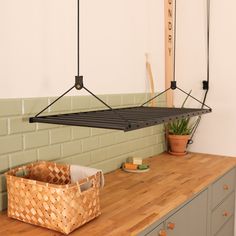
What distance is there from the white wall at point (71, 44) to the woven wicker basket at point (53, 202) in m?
0.42

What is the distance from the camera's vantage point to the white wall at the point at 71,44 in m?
1.53

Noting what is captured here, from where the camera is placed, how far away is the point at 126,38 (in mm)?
2270

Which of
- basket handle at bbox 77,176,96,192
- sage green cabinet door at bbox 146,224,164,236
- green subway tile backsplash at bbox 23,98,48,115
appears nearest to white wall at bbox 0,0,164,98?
green subway tile backsplash at bbox 23,98,48,115

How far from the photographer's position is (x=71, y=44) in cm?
183

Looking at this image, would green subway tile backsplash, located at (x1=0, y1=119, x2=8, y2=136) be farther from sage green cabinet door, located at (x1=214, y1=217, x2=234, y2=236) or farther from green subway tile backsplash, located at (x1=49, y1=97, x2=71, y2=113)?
sage green cabinet door, located at (x1=214, y1=217, x2=234, y2=236)

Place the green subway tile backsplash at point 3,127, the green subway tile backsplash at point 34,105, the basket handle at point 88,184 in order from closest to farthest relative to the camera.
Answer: the basket handle at point 88,184, the green subway tile backsplash at point 3,127, the green subway tile backsplash at point 34,105

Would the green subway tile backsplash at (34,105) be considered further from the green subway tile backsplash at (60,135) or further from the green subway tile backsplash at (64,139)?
the green subway tile backsplash at (60,135)

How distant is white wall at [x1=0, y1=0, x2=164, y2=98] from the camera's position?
5.02ft

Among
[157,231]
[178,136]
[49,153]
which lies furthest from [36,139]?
[178,136]

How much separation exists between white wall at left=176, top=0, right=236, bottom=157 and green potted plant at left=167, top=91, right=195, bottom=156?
0.15m

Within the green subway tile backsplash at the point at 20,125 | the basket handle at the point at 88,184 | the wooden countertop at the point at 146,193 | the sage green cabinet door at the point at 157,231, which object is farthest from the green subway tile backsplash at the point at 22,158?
the sage green cabinet door at the point at 157,231

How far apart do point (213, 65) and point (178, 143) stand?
650 millimetres

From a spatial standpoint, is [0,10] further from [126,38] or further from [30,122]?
[126,38]

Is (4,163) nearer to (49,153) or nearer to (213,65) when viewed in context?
(49,153)
